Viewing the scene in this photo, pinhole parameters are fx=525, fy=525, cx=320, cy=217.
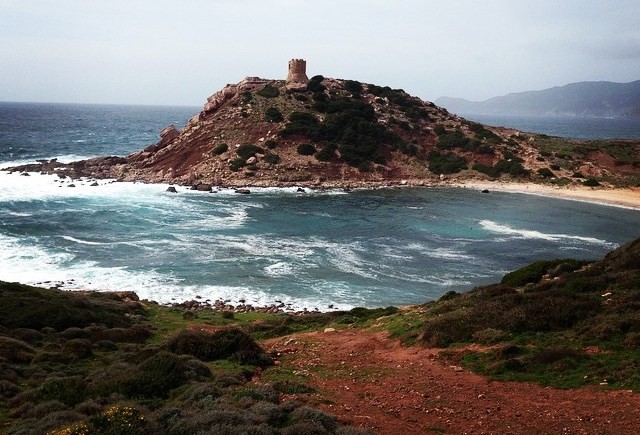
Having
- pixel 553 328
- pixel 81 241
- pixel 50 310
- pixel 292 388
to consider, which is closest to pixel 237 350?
pixel 292 388

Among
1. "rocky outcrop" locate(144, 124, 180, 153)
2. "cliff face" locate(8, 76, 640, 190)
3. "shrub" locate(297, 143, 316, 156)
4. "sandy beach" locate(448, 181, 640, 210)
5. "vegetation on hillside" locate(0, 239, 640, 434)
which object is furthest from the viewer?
"rocky outcrop" locate(144, 124, 180, 153)

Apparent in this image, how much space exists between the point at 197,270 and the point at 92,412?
21272 millimetres

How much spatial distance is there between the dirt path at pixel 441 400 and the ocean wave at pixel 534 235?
28631 millimetres

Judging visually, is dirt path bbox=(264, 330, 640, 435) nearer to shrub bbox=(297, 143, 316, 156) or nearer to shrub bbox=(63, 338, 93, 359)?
shrub bbox=(63, 338, 93, 359)

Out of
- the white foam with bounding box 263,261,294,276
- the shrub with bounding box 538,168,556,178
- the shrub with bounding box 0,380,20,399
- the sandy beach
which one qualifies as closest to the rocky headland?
the shrub with bounding box 538,168,556,178

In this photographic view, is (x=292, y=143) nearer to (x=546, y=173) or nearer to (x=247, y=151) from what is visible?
(x=247, y=151)

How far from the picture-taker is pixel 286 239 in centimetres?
3856

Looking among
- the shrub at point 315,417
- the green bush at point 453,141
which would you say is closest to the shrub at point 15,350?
the shrub at point 315,417

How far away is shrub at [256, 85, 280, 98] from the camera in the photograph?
7669 cm

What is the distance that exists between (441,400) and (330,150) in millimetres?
56131

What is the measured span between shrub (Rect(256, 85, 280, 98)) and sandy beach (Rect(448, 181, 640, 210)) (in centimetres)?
2929

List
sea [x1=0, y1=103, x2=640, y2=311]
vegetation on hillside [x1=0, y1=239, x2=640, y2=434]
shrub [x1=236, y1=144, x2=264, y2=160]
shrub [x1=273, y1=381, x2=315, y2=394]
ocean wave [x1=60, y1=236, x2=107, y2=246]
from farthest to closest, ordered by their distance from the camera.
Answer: shrub [x1=236, y1=144, x2=264, y2=160] < ocean wave [x1=60, y1=236, x2=107, y2=246] < sea [x1=0, y1=103, x2=640, y2=311] < shrub [x1=273, y1=381, x2=315, y2=394] < vegetation on hillside [x1=0, y1=239, x2=640, y2=434]

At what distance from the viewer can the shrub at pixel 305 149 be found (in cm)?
6538

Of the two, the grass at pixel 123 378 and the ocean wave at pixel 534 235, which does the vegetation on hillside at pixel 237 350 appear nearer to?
the grass at pixel 123 378
